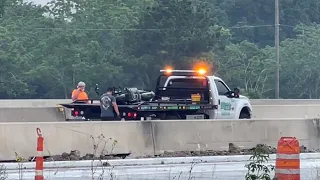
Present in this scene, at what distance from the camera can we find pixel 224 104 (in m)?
24.7

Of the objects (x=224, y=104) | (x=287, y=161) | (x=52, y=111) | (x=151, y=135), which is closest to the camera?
(x=287, y=161)

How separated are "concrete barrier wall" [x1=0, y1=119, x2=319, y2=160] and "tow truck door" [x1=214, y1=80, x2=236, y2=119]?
3.13 metres

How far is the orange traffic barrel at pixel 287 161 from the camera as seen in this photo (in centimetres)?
988

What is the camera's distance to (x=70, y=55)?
72.1 meters

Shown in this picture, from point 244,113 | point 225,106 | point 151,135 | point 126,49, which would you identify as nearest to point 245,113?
point 244,113

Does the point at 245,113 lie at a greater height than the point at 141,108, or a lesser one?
lesser

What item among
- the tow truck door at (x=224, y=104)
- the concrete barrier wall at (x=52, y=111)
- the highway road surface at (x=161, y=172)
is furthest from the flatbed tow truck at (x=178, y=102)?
the highway road surface at (x=161, y=172)

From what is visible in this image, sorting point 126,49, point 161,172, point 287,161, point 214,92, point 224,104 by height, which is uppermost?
point 126,49

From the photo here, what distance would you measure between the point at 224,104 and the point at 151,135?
6148mm

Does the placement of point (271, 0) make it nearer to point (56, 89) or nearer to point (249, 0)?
Answer: point (249, 0)

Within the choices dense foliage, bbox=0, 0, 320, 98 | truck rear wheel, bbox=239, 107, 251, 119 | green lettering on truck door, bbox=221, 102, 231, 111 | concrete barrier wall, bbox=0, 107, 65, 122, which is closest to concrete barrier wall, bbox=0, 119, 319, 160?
green lettering on truck door, bbox=221, 102, 231, 111

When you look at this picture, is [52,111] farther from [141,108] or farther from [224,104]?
[224,104]

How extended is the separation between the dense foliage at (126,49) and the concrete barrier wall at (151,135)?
1745 inches

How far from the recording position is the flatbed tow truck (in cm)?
2314
